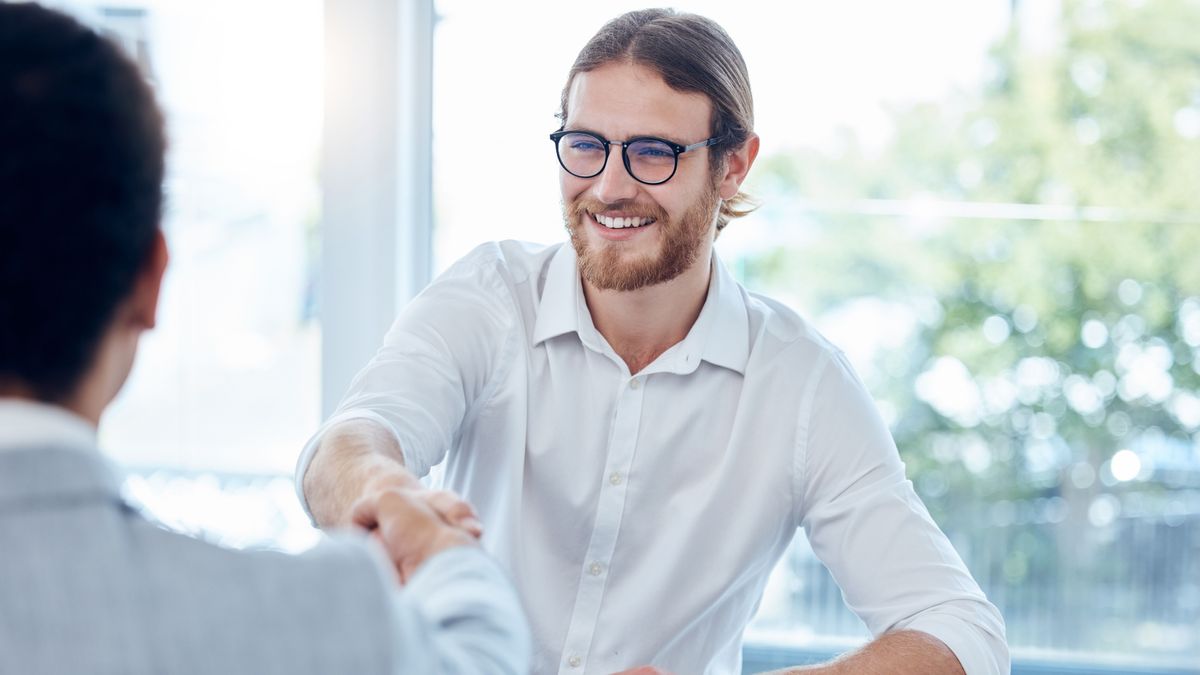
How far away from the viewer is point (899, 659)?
151 centimetres

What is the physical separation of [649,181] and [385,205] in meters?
0.88

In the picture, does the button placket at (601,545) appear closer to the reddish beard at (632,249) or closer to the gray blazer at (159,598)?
the reddish beard at (632,249)

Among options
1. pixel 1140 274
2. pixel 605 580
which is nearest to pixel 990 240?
pixel 1140 274

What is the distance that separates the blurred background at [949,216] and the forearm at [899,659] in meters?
0.96

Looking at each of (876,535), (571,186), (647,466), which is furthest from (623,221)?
(876,535)

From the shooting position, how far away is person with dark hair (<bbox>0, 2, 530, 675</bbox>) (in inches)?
25.4

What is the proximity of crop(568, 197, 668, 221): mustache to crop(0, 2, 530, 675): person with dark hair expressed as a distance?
3.61 feet

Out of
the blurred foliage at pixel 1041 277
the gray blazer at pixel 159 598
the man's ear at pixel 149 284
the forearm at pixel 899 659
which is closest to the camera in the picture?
the gray blazer at pixel 159 598

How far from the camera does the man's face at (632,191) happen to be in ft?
5.81

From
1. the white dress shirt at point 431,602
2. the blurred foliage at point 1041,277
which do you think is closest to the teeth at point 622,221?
the blurred foliage at point 1041,277

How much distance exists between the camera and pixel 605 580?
1747 millimetres

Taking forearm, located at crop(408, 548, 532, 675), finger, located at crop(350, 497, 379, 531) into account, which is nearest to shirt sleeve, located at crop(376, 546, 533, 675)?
forearm, located at crop(408, 548, 532, 675)

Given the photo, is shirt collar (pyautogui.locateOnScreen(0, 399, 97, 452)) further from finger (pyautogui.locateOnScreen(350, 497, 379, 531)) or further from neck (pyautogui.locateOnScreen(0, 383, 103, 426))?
finger (pyautogui.locateOnScreen(350, 497, 379, 531))

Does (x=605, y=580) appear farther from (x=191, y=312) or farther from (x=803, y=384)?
(x=191, y=312)
